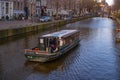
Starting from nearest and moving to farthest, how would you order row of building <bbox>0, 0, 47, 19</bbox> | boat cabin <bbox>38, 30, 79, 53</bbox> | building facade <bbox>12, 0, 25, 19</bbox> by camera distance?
boat cabin <bbox>38, 30, 79, 53</bbox> < row of building <bbox>0, 0, 47, 19</bbox> < building facade <bbox>12, 0, 25, 19</bbox>

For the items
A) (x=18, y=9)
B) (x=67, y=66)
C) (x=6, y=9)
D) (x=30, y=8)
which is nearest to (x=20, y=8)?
(x=18, y=9)

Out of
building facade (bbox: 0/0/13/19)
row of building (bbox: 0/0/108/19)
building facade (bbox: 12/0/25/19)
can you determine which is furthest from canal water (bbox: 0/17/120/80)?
building facade (bbox: 12/0/25/19)

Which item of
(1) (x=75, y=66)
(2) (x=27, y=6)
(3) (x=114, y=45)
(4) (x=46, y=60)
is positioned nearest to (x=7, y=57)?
(4) (x=46, y=60)

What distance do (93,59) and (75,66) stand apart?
3758mm

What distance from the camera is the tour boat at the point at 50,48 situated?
27609 millimetres

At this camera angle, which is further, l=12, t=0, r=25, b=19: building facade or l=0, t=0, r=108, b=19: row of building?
l=12, t=0, r=25, b=19: building facade

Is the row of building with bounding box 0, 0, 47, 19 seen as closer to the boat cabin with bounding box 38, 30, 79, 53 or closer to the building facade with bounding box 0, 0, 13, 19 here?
the building facade with bounding box 0, 0, 13, 19

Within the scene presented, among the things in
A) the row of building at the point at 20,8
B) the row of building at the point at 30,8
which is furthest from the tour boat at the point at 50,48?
the row of building at the point at 30,8

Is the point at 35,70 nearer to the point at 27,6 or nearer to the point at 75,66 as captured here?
the point at 75,66

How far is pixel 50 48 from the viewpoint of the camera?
1117 inches

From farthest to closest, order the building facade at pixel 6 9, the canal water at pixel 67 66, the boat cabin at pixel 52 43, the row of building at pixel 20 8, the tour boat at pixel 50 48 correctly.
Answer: the row of building at pixel 20 8
the building facade at pixel 6 9
the boat cabin at pixel 52 43
the tour boat at pixel 50 48
the canal water at pixel 67 66

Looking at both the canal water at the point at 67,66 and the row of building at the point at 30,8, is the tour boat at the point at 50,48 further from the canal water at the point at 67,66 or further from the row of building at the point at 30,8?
the row of building at the point at 30,8

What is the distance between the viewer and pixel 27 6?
8406 centimetres

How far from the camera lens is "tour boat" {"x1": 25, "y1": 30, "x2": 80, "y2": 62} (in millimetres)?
27609
